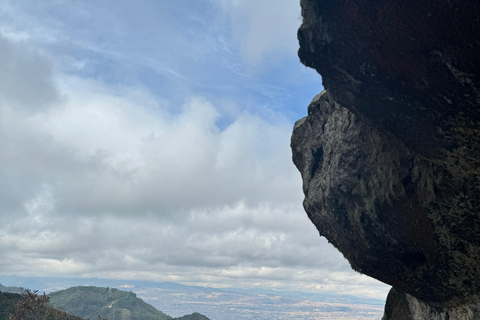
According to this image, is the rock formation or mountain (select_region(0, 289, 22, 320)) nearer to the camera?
the rock formation

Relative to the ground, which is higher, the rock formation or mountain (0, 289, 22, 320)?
the rock formation

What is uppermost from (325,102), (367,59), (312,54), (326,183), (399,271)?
(325,102)

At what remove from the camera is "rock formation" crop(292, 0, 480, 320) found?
14.2 metres

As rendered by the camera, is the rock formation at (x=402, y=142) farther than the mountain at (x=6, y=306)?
No

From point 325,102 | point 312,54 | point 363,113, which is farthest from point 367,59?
point 325,102

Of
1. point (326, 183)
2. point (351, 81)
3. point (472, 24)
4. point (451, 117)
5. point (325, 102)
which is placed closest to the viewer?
point (472, 24)

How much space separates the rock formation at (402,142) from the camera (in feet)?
46.7

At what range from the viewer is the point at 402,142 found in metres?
20.2

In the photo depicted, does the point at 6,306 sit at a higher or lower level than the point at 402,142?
lower

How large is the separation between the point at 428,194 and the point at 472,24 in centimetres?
1158

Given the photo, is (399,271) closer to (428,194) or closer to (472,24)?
(428,194)

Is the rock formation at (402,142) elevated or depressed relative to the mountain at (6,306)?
elevated

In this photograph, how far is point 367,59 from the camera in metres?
16.7

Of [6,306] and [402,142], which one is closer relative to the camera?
[402,142]
